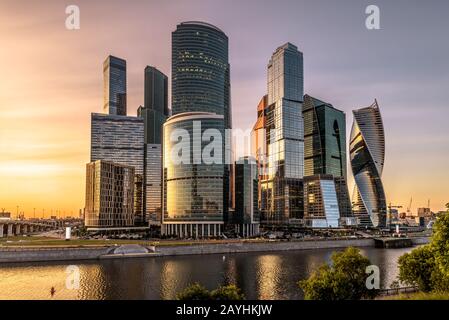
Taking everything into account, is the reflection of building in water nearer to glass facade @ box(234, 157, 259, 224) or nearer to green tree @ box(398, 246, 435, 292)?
green tree @ box(398, 246, 435, 292)

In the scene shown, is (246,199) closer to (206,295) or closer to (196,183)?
(196,183)

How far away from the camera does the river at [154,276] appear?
54.7m

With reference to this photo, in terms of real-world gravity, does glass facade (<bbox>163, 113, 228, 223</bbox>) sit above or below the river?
above

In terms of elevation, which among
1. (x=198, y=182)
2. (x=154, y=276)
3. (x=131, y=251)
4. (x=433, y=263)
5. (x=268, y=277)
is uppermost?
(x=198, y=182)

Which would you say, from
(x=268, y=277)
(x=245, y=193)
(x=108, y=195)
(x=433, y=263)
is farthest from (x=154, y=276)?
(x=245, y=193)

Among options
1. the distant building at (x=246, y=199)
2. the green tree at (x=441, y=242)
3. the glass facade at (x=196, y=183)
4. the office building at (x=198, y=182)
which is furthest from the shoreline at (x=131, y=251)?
the green tree at (x=441, y=242)

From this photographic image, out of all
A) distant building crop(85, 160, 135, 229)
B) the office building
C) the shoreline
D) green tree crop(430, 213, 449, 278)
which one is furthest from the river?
distant building crop(85, 160, 135, 229)

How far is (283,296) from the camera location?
52.2 metres

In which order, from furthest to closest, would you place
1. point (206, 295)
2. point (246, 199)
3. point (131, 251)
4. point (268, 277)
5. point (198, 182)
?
point (246, 199) < point (198, 182) < point (131, 251) < point (268, 277) < point (206, 295)

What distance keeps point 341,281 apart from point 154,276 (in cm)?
3789

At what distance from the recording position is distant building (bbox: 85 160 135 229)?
166 m

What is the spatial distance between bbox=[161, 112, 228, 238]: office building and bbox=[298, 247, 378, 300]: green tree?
123605 mm

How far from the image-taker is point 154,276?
225 feet

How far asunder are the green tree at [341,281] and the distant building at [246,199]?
453 ft
